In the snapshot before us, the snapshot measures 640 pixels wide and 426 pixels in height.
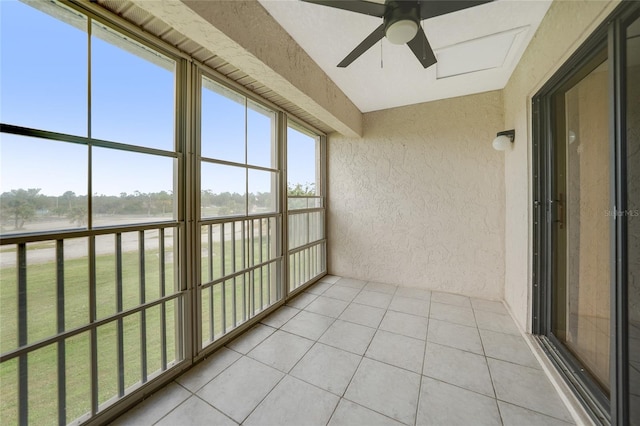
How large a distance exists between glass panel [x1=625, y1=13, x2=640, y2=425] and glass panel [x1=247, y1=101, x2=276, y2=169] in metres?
2.55

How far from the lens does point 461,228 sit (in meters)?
2.94

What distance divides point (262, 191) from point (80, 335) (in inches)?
69.3

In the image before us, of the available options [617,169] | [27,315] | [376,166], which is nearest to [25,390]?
[27,315]

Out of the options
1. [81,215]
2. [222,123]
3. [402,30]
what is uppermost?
[402,30]

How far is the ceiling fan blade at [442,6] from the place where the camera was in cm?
109

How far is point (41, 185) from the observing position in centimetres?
114

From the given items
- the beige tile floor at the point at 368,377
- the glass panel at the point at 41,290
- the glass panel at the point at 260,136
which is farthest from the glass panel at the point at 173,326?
the glass panel at the point at 260,136

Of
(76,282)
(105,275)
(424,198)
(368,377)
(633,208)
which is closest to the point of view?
(633,208)

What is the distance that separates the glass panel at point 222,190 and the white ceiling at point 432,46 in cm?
128

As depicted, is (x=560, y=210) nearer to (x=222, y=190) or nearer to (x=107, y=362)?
(x=222, y=190)

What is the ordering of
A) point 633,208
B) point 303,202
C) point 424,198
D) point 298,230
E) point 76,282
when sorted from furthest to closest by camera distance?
point 303,202 → point 298,230 → point 424,198 → point 76,282 → point 633,208

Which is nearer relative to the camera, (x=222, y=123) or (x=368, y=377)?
(x=368, y=377)

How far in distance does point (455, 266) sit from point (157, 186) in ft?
A: 11.4

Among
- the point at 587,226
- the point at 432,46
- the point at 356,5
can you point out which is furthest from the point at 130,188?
the point at 587,226
